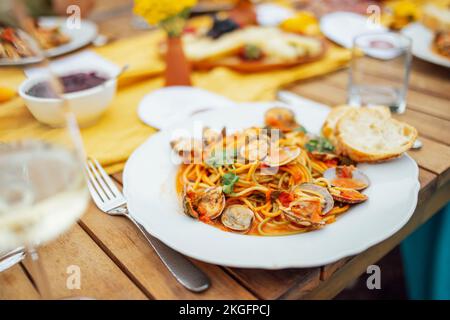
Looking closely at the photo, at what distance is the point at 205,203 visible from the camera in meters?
1.04

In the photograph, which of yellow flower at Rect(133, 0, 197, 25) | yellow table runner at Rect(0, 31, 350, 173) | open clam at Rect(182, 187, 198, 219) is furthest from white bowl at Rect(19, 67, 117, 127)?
open clam at Rect(182, 187, 198, 219)

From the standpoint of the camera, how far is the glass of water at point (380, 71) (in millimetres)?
1664

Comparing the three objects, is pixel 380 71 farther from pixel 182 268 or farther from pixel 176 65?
pixel 182 268

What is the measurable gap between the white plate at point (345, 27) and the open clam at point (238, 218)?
1.49 meters

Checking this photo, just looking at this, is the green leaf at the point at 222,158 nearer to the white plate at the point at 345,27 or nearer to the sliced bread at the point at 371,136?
the sliced bread at the point at 371,136

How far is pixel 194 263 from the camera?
0.97 metres

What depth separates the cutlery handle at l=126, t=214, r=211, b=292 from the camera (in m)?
0.91

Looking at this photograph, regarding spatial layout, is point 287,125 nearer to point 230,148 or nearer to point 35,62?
point 230,148

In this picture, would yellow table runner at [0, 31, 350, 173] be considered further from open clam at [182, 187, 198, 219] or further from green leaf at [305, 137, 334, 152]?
green leaf at [305, 137, 334, 152]

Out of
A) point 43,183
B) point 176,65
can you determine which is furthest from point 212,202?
point 176,65

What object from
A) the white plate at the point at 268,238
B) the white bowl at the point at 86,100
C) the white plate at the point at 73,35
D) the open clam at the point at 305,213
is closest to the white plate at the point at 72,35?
the white plate at the point at 73,35

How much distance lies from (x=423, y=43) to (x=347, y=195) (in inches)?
52.7

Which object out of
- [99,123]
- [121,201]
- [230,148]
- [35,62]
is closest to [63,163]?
[35,62]
